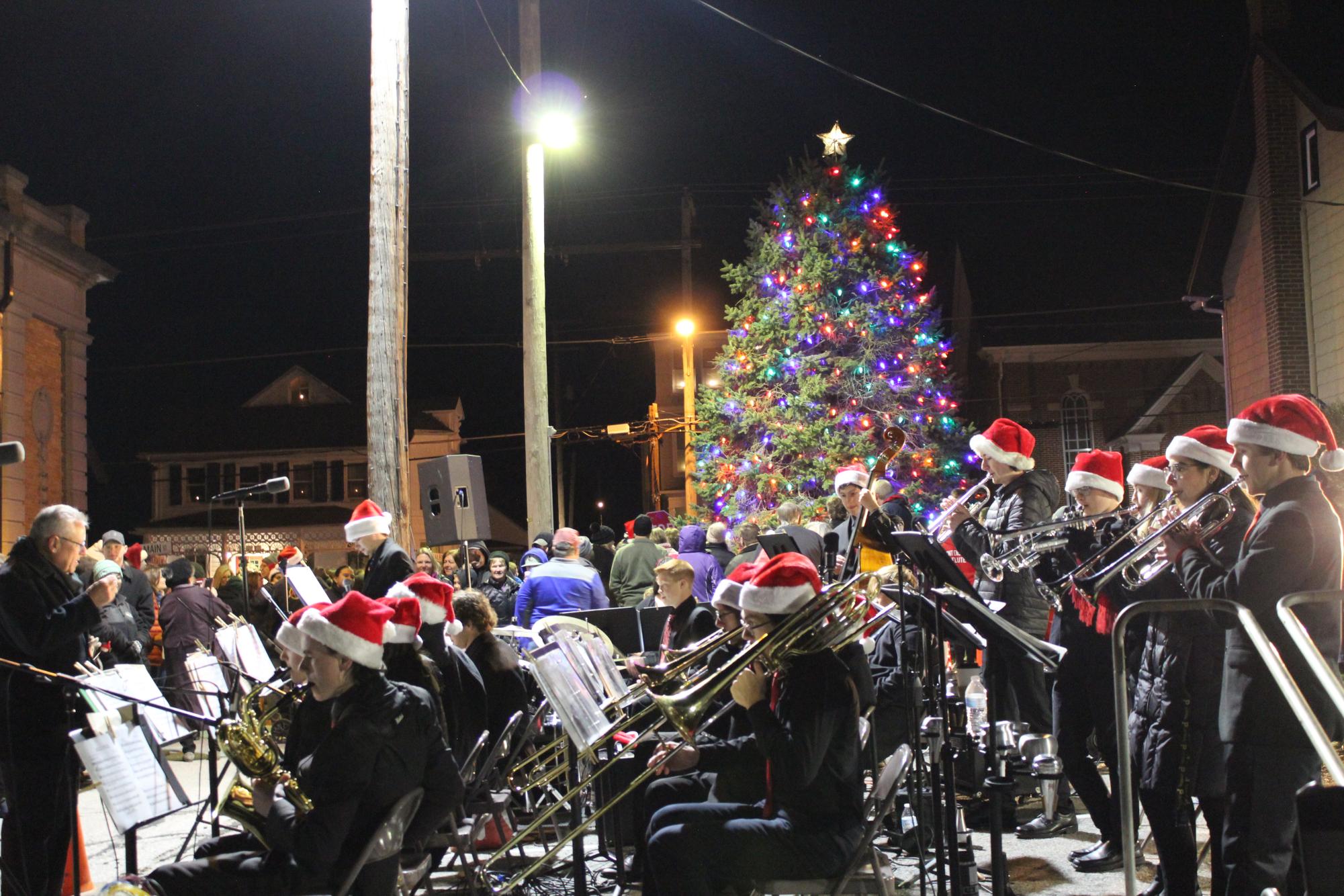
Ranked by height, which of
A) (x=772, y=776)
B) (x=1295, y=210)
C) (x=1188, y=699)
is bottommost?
(x=772, y=776)

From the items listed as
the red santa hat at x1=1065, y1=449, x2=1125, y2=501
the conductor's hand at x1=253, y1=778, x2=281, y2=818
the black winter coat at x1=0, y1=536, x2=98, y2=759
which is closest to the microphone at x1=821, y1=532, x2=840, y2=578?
Result: the red santa hat at x1=1065, y1=449, x2=1125, y2=501

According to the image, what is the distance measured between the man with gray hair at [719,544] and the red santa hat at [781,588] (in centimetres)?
744

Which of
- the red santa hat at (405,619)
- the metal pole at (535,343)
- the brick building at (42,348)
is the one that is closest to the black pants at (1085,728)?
the red santa hat at (405,619)

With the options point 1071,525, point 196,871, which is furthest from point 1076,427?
point 196,871

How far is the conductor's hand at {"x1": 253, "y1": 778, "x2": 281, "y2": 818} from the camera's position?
15.0 feet

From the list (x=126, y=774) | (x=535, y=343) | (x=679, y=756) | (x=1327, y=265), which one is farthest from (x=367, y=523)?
(x=1327, y=265)

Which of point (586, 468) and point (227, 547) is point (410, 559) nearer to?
point (227, 547)

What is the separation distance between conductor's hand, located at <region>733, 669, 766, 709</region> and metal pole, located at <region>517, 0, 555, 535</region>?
9500 mm

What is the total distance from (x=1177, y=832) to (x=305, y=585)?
4834mm

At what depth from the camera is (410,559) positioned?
8.23 meters

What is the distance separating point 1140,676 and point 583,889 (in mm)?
2750

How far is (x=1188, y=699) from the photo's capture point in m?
4.71

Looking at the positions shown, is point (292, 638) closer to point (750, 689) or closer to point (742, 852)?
point (750, 689)

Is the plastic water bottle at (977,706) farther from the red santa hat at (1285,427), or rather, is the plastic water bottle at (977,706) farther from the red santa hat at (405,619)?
the red santa hat at (405,619)
